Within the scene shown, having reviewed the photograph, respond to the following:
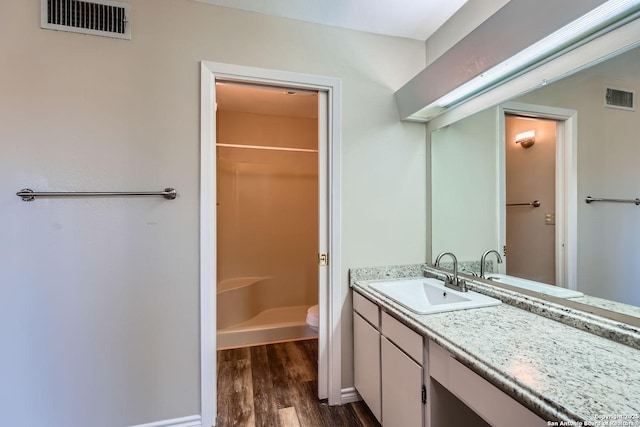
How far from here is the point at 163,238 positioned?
64.1 inches

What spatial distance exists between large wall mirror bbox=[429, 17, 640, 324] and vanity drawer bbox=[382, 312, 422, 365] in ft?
2.23

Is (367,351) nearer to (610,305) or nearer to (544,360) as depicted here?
(544,360)

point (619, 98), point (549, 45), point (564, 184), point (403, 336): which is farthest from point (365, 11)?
point (403, 336)

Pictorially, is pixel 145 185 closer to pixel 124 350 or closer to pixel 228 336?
pixel 124 350

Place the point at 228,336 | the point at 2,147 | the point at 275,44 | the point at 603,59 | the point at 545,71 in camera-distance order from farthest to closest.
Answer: the point at 228,336, the point at 275,44, the point at 2,147, the point at 545,71, the point at 603,59

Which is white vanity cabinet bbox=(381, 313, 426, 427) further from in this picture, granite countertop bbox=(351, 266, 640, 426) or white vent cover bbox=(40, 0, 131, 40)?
white vent cover bbox=(40, 0, 131, 40)

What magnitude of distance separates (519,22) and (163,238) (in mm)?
1965

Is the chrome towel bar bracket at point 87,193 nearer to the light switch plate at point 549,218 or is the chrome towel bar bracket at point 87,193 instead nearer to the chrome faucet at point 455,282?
the chrome faucet at point 455,282

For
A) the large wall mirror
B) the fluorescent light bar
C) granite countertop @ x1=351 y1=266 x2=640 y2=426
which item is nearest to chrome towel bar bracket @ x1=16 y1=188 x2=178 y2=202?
granite countertop @ x1=351 y1=266 x2=640 y2=426

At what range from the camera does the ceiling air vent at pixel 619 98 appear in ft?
3.46

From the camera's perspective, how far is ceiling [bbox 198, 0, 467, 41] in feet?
5.46

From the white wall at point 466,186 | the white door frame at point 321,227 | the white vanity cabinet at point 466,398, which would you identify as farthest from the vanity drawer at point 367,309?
the white wall at point 466,186

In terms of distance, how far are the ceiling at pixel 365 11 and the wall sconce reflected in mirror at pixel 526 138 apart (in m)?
0.86

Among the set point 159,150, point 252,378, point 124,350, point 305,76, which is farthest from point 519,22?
point 252,378
